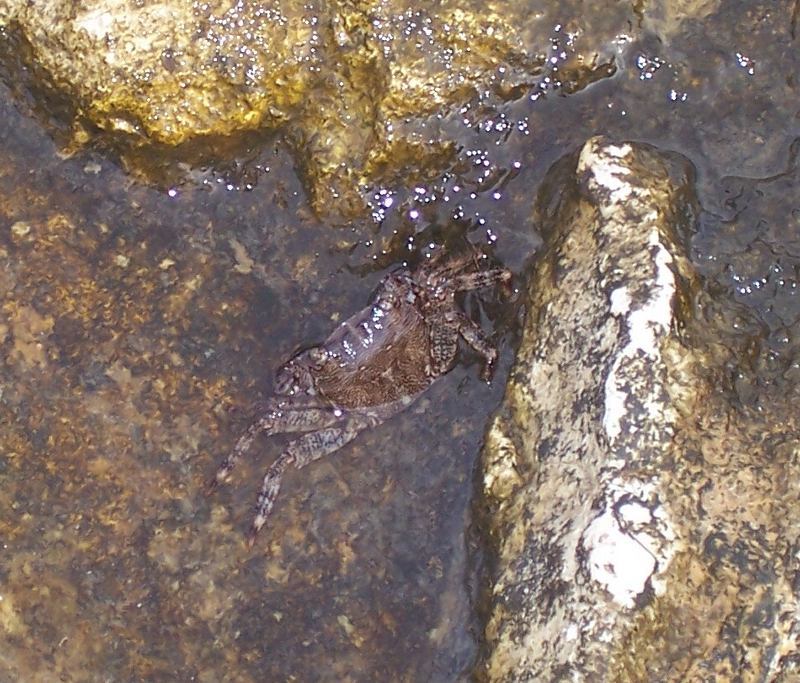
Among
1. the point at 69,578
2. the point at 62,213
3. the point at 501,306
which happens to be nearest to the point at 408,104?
the point at 501,306

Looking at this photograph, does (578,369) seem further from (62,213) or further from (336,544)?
(62,213)

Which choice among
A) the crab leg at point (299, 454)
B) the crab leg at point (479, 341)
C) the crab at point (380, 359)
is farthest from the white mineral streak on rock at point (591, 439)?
the crab leg at point (299, 454)

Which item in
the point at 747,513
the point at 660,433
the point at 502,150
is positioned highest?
the point at 502,150

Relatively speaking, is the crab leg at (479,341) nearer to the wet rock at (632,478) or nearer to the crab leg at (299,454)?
the wet rock at (632,478)

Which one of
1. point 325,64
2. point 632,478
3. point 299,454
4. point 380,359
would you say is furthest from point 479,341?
point 325,64

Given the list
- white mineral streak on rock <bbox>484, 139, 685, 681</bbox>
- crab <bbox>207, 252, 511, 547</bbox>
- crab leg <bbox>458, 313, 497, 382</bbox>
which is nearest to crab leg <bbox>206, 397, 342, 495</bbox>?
crab <bbox>207, 252, 511, 547</bbox>

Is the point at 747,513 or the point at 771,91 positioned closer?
the point at 747,513

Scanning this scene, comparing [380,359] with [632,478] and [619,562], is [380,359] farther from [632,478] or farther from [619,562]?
[619,562]
